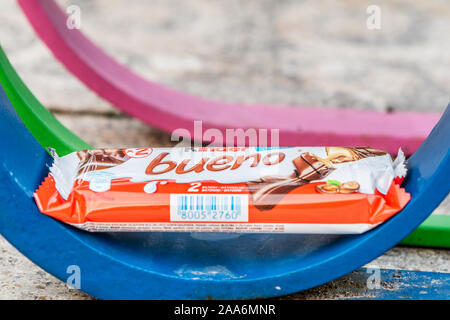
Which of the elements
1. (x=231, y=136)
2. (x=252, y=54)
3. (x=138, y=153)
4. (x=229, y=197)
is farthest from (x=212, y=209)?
(x=252, y=54)

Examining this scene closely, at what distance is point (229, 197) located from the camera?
3.02 feet

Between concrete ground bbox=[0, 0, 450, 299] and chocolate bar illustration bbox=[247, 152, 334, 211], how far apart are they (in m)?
0.70

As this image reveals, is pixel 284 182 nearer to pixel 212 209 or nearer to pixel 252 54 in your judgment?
pixel 212 209

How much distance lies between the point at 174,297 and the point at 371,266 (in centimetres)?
41

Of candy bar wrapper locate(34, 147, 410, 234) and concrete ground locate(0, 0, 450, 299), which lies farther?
concrete ground locate(0, 0, 450, 299)

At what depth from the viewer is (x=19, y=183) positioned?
0.92 meters

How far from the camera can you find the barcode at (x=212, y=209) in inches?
36.1

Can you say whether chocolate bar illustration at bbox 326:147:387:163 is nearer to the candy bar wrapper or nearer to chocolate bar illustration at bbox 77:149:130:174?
the candy bar wrapper

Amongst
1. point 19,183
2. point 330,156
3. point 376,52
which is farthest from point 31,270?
point 376,52

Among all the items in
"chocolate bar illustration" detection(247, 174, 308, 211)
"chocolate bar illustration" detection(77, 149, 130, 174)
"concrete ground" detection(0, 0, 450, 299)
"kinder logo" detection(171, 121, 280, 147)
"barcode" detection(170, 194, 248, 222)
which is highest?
"concrete ground" detection(0, 0, 450, 299)

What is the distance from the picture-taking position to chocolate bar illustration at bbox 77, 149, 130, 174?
1003mm

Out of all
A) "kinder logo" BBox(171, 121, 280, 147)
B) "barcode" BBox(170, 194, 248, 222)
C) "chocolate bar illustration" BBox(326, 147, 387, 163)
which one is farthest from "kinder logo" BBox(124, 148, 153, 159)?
"kinder logo" BBox(171, 121, 280, 147)

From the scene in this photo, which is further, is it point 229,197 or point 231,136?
point 231,136

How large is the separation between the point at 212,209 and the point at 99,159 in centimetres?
23
